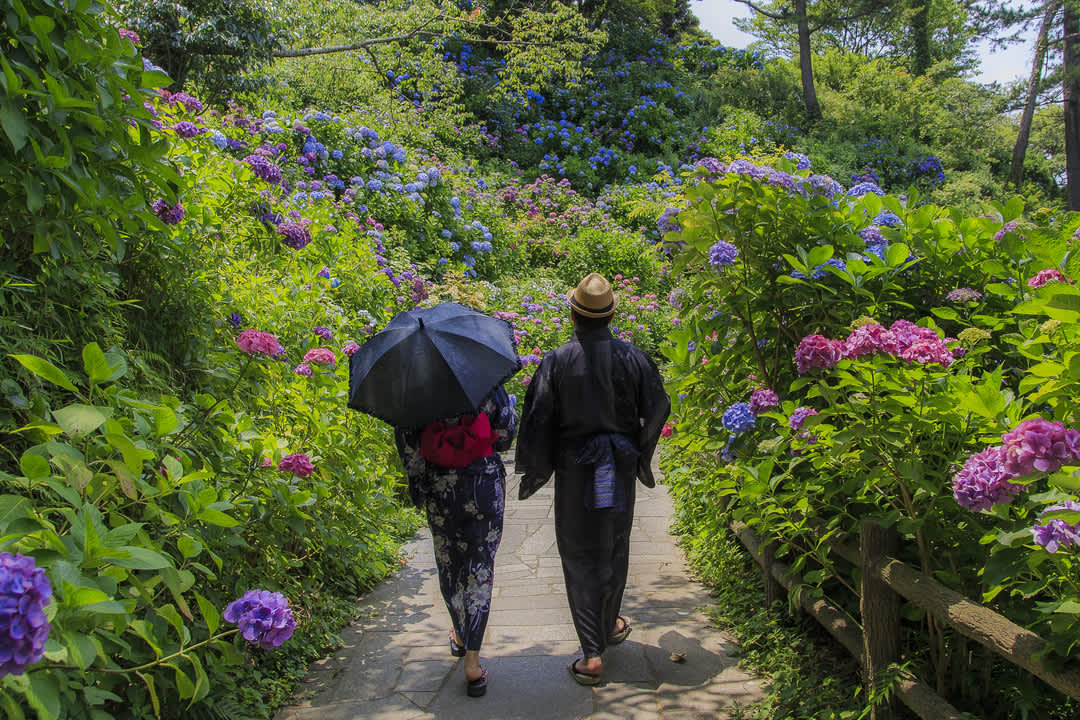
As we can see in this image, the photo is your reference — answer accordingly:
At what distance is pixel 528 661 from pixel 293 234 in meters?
2.54

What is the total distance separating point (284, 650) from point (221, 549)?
77 centimetres

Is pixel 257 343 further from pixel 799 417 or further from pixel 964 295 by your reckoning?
pixel 964 295

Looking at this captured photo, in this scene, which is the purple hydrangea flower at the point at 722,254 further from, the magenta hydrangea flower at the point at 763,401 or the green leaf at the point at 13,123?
the green leaf at the point at 13,123

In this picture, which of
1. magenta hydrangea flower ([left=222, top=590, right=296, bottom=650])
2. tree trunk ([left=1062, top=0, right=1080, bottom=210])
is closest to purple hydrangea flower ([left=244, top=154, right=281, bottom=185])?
magenta hydrangea flower ([left=222, top=590, right=296, bottom=650])

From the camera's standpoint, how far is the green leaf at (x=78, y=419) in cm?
179

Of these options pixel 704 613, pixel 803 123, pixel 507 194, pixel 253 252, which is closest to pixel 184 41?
pixel 253 252

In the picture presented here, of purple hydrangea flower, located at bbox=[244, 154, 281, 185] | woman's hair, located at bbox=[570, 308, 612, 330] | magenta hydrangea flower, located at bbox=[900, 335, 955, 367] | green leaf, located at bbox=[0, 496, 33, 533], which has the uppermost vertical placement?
purple hydrangea flower, located at bbox=[244, 154, 281, 185]

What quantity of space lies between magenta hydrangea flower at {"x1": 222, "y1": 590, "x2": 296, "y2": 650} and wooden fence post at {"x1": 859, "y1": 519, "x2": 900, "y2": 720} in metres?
1.78

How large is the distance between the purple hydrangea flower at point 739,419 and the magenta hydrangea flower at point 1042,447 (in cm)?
154

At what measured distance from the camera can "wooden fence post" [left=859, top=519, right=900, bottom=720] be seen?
95.5 inches

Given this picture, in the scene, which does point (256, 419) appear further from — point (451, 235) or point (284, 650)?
point (451, 235)

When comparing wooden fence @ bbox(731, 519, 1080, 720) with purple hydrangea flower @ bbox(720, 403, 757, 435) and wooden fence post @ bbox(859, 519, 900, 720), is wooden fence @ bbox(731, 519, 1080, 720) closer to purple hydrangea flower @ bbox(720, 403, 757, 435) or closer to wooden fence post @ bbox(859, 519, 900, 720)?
wooden fence post @ bbox(859, 519, 900, 720)

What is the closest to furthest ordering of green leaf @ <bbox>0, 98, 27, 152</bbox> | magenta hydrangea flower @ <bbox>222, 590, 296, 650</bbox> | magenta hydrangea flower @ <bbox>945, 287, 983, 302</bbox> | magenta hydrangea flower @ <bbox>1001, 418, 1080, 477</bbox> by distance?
magenta hydrangea flower @ <bbox>1001, 418, 1080, 477</bbox> → green leaf @ <bbox>0, 98, 27, 152</bbox> → magenta hydrangea flower @ <bbox>222, 590, 296, 650</bbox> → magenta hydrangea flower @ <bbox>945, 287, 983, 302</bbox>

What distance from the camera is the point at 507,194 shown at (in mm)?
13695
